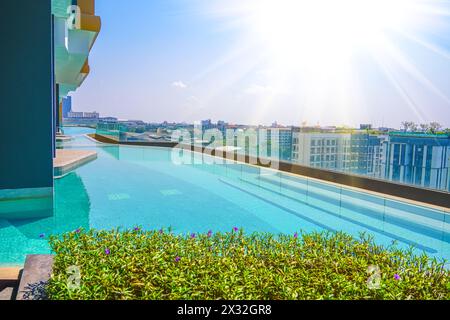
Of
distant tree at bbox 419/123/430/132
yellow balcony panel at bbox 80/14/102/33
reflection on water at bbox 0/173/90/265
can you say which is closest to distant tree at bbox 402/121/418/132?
distant tree at bbox 419/123/430/132

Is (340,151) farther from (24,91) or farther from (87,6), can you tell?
(87,6)

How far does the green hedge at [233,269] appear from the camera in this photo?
245 centimetres

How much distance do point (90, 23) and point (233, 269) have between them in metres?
9.17

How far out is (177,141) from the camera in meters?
20.4

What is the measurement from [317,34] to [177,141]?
40.5 ft

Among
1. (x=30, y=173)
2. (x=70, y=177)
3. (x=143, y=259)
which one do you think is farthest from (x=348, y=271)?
(x=70, y=177)

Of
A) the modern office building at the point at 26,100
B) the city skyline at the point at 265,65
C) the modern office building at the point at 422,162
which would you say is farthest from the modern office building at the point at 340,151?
the modern office building at the point at 26,100

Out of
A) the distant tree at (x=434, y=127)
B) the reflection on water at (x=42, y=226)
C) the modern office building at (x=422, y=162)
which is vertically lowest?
the reflection on water at (x=42, y=226)

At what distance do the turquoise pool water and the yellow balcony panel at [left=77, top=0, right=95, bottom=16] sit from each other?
4.76 metres

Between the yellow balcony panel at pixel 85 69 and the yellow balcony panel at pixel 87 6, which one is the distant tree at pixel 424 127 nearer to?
the yellow balcony panel at pixel 87 6

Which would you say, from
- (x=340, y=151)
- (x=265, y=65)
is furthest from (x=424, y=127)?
(x=265, y=65)

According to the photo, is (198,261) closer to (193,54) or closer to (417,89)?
(193,54)

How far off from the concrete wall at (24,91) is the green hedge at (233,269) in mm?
3529

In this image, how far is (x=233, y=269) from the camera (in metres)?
2.74
